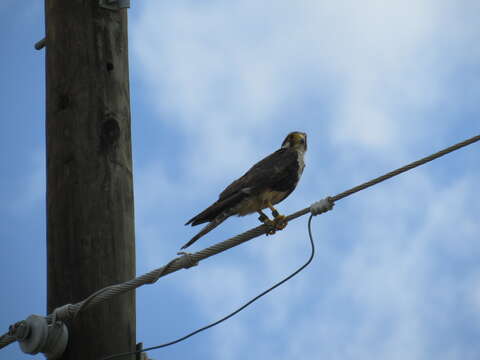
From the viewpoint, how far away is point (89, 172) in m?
3.96

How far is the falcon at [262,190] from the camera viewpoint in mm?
5391

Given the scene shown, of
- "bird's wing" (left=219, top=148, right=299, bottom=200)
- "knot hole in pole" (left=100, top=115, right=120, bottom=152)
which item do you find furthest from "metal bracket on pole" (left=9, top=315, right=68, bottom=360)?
"bird's wing" (left=219, top=148, right=299, bottom=200)

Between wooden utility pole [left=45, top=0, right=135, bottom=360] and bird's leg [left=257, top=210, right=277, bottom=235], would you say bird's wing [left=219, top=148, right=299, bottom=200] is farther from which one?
wooden utility pole [left=45, top=0, right=135, bottom=360]

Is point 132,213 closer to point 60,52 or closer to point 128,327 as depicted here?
point 128,327

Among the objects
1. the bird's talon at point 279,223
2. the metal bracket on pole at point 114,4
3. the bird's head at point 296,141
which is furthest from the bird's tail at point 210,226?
the bird's head at point 296,141

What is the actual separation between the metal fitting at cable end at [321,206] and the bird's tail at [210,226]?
1058 millimetres

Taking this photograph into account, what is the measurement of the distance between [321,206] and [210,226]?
137 centimetres

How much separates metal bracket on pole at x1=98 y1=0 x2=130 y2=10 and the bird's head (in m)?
3.37

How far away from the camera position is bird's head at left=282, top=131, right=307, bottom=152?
7.49 meters

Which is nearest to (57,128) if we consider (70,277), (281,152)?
(70,277)

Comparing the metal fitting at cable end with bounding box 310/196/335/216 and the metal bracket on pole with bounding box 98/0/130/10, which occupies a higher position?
the metal bracket on pole with bounding box 98/0/130/10

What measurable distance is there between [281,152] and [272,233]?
1.56 m

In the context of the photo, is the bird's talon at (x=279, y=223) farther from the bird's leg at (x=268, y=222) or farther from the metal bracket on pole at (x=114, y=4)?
the metal bracket on pole at (x=114, y=4)

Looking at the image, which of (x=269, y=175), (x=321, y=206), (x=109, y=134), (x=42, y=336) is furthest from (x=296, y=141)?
(x=42, y=336)
